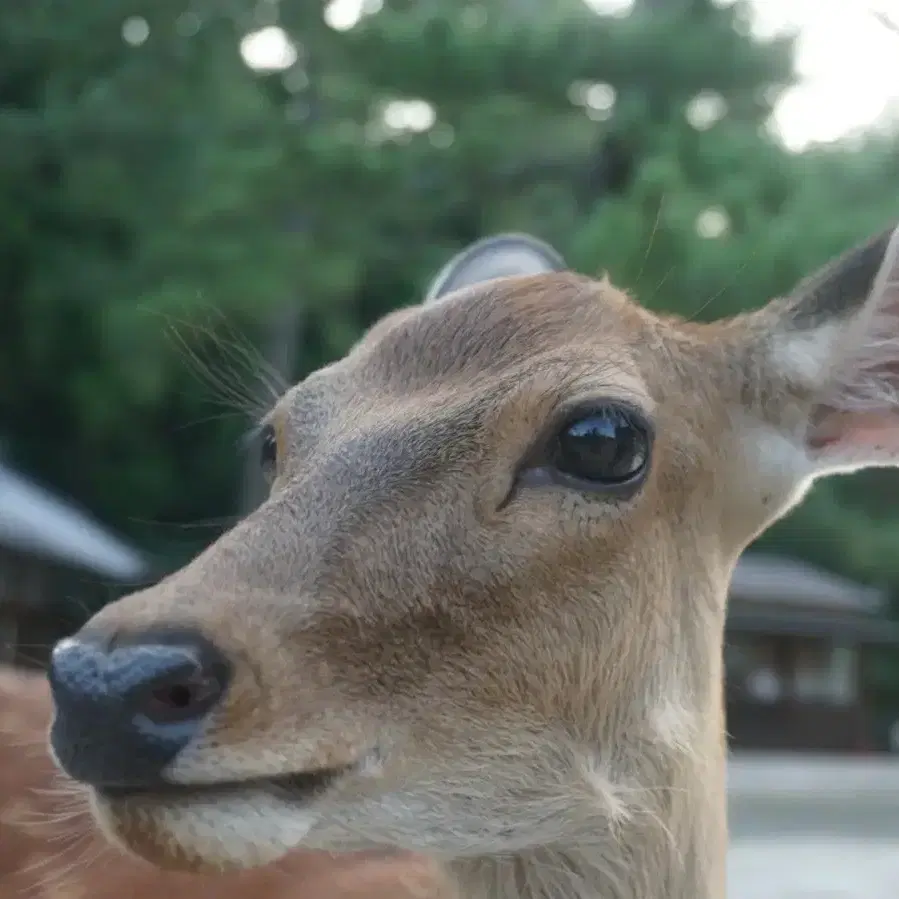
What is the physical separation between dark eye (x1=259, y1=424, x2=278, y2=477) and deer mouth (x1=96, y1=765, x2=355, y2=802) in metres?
0.73

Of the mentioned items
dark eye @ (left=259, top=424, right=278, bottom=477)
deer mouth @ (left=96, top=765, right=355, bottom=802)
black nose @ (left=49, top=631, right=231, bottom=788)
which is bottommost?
deer mouth @ (left=96, top=765, right=355, bottom=802)

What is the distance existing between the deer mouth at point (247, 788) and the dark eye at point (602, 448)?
513 mm

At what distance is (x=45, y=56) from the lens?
1103 cm

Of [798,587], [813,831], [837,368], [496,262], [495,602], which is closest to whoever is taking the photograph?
[495,602]

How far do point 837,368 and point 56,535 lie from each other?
851 cm

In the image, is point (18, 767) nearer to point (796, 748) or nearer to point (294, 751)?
point (294, 751)

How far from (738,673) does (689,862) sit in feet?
47.9

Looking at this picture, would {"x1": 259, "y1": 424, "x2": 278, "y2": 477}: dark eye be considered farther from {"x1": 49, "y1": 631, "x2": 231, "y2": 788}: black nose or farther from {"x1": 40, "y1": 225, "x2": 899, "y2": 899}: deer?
{"x1": 49, "y1": 631, "x2": 231, "y2": 788}: black nose

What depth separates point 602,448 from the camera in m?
1.59

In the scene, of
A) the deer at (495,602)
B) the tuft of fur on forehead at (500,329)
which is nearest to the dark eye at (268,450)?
the deer at (495,602)

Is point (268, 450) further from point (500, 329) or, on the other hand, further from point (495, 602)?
point (495, 602)

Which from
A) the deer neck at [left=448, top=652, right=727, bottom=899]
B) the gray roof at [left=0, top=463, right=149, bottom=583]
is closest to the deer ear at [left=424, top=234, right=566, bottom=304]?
the deer neck at [left=448, top=652, right=727, bottom=899]

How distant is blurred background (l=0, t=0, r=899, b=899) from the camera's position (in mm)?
9961

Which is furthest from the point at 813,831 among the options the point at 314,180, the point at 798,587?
the point at 314,180
